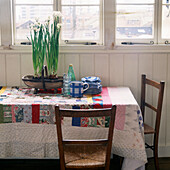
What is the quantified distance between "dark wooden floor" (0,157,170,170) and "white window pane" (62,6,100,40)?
1.26 m

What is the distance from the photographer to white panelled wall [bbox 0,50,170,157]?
3131 mm

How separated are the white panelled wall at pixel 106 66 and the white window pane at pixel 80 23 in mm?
187

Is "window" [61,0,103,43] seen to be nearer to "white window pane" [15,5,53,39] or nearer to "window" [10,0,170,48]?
"window" [10,0,170,48]

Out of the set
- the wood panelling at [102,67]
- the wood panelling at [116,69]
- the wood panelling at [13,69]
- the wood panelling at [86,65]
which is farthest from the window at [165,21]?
the wood panelling at [13,69]

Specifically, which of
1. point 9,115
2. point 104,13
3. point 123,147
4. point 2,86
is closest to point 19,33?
point 2,86

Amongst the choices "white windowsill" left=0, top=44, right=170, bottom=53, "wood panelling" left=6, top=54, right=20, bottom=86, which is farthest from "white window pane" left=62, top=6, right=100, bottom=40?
"wood panelling" left=6, top=54, right=20, bottom=86

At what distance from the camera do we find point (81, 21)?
317cm

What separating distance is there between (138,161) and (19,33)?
1.71 metres

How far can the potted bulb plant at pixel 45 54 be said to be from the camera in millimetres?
2768

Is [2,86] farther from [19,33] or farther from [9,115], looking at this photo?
[9,115]

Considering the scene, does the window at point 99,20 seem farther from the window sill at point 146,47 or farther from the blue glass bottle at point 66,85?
the blue glass bottle at point 66,85

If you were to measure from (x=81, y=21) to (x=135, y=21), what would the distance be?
543mm

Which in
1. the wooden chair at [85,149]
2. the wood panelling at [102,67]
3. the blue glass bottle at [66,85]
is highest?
the wood panelling at [102,67]

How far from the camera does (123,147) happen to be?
94.7 inches
